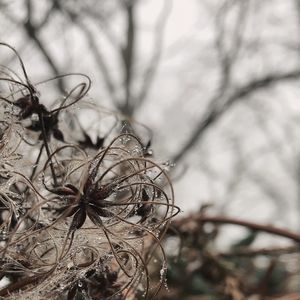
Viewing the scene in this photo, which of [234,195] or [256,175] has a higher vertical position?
[256,175]

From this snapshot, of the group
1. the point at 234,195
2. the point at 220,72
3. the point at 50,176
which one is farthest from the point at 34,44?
the point at 234,195

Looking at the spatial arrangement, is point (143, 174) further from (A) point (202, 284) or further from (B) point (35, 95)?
(A) point (202, 284)

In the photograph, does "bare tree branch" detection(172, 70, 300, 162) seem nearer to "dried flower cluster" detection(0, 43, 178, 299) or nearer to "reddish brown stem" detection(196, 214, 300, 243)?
"reddish brown stem" detection(196, 214, 300, 243)

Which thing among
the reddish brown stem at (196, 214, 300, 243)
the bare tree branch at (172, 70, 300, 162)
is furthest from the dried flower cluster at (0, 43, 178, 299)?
the bare tree branch at (172, 70, 300, 162)

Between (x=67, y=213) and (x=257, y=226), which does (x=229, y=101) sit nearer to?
(x=257, y=226)

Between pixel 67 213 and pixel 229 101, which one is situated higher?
pixel 229 101

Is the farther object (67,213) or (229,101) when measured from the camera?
(229,101)

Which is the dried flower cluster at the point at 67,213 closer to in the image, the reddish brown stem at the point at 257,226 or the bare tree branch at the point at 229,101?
the reddish brown stem at the point at 257,226

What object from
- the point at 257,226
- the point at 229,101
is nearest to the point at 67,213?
the point at 257,226
